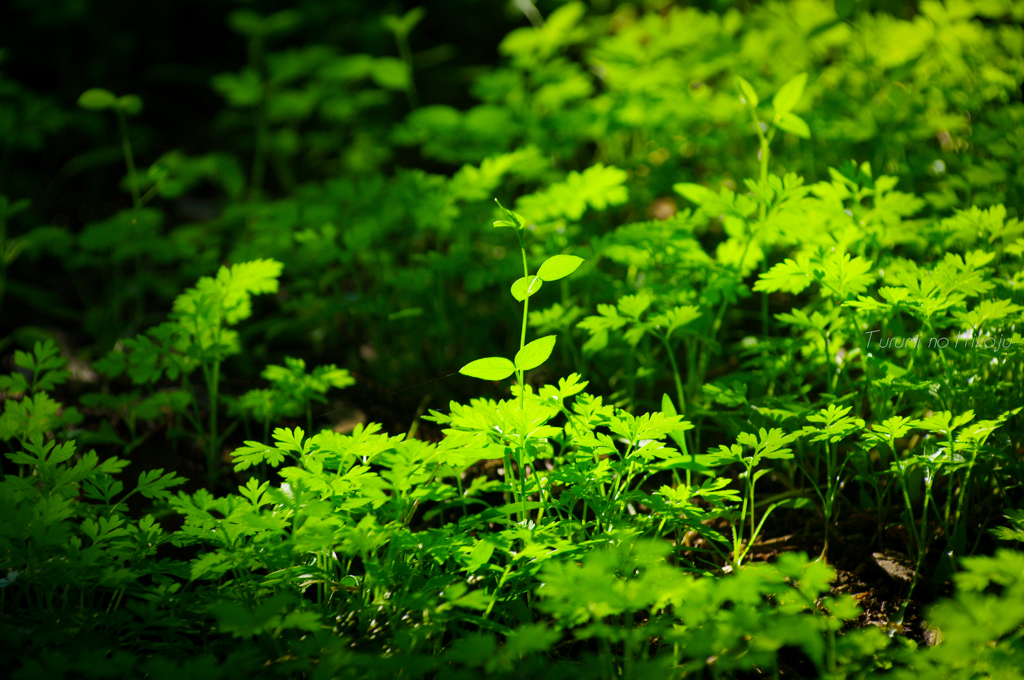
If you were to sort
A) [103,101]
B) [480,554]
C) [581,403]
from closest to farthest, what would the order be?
[480,554]
[581,403]
[103,101]

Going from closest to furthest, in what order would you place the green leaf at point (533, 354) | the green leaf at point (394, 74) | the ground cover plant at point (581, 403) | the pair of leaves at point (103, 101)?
the ground cover plant at point (581, 403) → the green leaf at point (533, 354) → the pair of leaves at point (103, 101) → the green leaf at point (394, 74)

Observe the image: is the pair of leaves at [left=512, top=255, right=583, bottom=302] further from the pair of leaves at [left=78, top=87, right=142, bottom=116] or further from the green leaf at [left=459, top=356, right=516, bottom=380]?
the pair of leaves at [left=78, top=87, right=142, bottom=116]

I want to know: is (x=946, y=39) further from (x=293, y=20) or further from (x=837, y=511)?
(x=293, y=20)

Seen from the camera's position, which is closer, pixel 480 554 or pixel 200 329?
pixel 480 554

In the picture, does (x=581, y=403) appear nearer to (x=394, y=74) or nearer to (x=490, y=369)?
(x=490, y=369)

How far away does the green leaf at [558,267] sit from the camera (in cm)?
128

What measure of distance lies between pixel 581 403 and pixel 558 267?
0.96 feet

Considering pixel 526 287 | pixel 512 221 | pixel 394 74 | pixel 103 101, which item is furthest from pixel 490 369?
pixel 394 74

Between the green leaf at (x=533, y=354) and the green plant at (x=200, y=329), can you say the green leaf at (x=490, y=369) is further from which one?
the green plant at (x=200, y=329)

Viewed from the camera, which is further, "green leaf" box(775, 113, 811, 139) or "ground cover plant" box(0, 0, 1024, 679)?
"green leaf" box(775, 113, 811, 139)

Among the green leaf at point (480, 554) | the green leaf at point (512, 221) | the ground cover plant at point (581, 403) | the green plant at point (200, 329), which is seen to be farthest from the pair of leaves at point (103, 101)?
the green leaf at point (480, 554)

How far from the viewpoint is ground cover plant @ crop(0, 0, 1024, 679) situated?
1135mm

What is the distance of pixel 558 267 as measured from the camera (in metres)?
1.30

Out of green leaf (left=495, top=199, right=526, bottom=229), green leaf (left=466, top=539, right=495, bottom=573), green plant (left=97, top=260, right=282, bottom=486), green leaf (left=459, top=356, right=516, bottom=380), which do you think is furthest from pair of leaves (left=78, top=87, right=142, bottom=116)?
green leaf (left=466, top=539, right=495, bottom=573)
